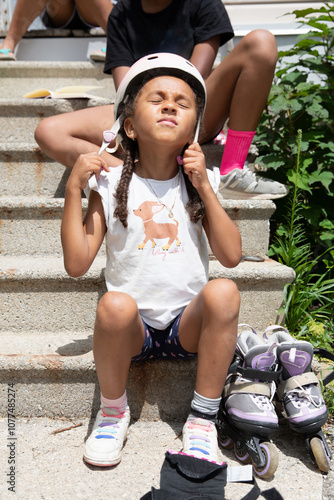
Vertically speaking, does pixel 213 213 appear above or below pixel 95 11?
below

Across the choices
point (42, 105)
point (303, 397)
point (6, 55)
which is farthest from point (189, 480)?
point (6, 55)

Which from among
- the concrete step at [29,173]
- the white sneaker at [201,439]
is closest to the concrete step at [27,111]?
the concrete step at [29,173]

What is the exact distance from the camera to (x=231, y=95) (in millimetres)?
2242

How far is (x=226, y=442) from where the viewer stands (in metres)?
1.51

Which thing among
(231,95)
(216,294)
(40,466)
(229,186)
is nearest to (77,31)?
(231,95)

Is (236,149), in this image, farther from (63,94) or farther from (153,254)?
(63,94)

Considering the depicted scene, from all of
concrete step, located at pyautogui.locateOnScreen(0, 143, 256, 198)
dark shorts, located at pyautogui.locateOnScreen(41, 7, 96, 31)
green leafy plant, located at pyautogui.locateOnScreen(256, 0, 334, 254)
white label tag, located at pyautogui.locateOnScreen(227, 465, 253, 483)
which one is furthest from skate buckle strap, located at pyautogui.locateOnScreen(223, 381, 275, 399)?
dark shorts, located at pyautogui.locateOnScreen(41, 7, 96, 31)

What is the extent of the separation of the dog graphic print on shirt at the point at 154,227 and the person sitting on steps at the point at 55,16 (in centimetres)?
228

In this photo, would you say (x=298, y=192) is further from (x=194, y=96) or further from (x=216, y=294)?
(x=216, y=294)

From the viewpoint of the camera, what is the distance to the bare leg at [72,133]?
2.15 meters

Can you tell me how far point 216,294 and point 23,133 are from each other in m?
1.78

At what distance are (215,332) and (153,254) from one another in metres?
0.31

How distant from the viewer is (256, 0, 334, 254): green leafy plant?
2.29 meters

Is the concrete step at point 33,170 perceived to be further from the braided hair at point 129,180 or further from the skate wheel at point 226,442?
the skate wheel at point 226,442
